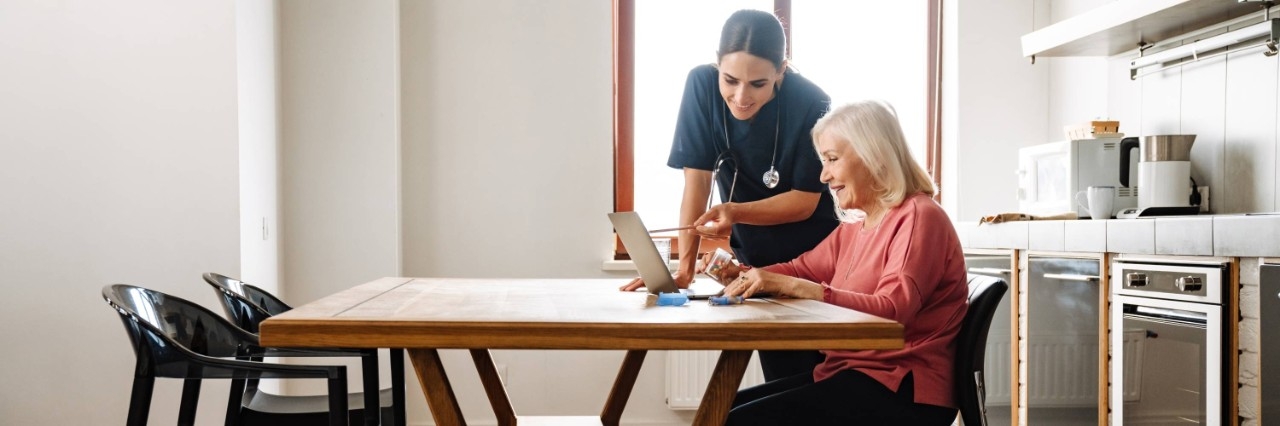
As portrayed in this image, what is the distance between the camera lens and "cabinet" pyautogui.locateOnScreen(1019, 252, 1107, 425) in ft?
9.80

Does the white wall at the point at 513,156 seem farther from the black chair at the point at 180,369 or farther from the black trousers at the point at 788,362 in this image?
the black chair at the point at 180,369

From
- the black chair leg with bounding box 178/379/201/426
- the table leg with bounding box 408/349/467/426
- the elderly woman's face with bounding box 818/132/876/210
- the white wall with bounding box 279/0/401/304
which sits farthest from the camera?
the white wall with bounding box 279/0/401/304

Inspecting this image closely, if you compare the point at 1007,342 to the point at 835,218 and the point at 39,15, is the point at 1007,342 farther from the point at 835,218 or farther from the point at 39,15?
the point at 39,15

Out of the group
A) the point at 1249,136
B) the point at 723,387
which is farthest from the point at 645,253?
the point at 1249,136

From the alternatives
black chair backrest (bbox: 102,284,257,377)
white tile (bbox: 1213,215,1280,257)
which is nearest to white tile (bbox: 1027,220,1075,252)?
white tile (bbox: 1213,215,1280,257)

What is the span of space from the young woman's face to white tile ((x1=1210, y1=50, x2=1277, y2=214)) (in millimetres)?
1701

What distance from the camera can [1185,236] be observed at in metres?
2.57

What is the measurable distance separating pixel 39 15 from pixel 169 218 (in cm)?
70

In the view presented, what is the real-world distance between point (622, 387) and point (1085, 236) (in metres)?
1.46

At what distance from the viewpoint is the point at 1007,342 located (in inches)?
139

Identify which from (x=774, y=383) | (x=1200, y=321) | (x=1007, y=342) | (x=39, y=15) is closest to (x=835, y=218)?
(x=774, y=383)

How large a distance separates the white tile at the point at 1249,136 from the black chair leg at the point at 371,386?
2545 mm

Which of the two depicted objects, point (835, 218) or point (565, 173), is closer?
point (835, 218)

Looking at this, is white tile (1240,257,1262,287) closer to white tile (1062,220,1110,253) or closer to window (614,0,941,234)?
white tile (1062,220,1110,253)
